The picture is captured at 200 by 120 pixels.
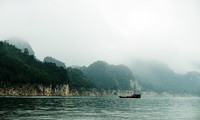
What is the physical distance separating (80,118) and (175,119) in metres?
21.2

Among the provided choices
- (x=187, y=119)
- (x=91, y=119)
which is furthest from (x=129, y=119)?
(x=187, y=119)

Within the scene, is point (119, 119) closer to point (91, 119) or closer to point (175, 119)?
point (91, 119)

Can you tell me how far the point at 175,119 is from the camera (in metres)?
79.8

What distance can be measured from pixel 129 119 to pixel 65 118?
13878 millimetres

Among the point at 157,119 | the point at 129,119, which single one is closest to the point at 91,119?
the point at 129,119

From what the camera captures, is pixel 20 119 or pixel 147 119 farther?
pixel 147 119

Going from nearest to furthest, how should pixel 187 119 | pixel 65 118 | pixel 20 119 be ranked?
1. pixel 20 119
2. pixel 65 118
3. pixel 187 119

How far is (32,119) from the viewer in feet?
230

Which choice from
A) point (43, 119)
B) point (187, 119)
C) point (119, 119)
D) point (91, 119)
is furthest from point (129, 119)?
point (43, 119)

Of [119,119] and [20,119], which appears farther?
[119,119]

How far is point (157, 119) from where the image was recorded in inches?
3059

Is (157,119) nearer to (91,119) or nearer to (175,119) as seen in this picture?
(175,119)

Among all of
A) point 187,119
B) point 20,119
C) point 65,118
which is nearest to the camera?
point 20,119

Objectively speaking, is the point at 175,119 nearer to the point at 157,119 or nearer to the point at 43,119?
the point at 157,119
